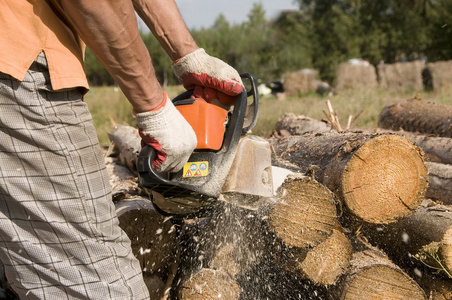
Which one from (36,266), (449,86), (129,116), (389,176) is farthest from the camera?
(449,86)

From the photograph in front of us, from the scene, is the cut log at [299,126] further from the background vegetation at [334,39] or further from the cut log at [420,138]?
the background vegetation at [334,39]

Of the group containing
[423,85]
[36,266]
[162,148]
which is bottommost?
[423,85]

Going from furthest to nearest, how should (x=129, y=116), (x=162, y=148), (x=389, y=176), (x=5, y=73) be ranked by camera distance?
(x=129, y=116) < (x=389, y=176) < (x=162, y=148) < (x=5, y=73)

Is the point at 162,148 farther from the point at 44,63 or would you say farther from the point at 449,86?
the point at 449,86

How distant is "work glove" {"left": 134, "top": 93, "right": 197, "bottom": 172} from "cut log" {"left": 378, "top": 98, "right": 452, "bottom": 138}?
10.2ft

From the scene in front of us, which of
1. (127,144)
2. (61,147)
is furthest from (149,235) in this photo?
(127,144)

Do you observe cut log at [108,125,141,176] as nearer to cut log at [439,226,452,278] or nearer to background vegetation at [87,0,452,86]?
cut log at [439,226,452,278]

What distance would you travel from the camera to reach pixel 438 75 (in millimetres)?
11891

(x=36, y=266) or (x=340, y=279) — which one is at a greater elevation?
(x=36, y=266)

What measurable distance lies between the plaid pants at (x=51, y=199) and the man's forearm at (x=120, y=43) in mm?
165

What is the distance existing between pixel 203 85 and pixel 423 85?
40.2ft

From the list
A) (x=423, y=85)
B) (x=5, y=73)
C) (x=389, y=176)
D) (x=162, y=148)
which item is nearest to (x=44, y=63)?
(x=5, y=73)

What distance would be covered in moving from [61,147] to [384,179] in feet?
5.49

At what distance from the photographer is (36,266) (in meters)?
1.45
